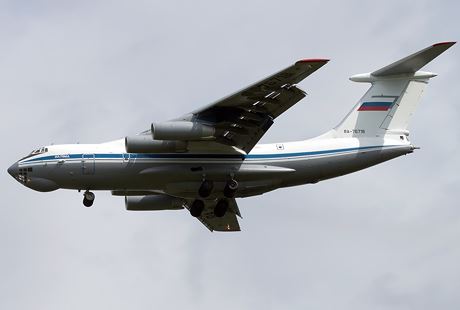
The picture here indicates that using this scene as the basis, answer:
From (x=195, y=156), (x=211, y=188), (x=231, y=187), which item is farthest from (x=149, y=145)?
(x=231, y=187)

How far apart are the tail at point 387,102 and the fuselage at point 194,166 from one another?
26cm

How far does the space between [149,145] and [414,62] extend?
17.0 feet

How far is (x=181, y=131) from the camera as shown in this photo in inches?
763

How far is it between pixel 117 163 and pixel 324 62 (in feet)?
14.5

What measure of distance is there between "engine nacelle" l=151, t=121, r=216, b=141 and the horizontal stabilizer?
398 centimetres

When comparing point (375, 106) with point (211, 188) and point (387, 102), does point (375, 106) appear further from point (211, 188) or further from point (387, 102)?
point (211, 188)

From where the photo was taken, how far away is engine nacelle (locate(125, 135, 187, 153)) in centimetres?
1972

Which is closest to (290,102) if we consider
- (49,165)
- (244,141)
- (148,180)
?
(244,141)

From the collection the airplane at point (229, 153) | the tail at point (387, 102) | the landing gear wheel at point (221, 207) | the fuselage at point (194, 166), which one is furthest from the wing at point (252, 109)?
the tail at point (387, 102)

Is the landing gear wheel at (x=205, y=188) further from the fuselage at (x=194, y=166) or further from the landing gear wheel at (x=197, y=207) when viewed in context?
the landing gear wheel at (x=197, y=207)

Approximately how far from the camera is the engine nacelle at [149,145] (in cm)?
1972

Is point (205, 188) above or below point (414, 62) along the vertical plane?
below

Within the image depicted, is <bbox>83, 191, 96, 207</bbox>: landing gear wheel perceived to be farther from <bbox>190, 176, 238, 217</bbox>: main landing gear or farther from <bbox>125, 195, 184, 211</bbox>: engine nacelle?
<bbox>125, 195, 184, 211</bbox>: engine nacelle

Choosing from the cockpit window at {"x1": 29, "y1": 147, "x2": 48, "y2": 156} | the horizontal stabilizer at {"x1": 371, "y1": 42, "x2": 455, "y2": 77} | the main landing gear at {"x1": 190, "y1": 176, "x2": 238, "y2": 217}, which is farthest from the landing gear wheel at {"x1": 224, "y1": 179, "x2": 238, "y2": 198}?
the horizontal stabilizer at {"x1": 371, "y1": 42, "x2": 455, "y2": 77}
